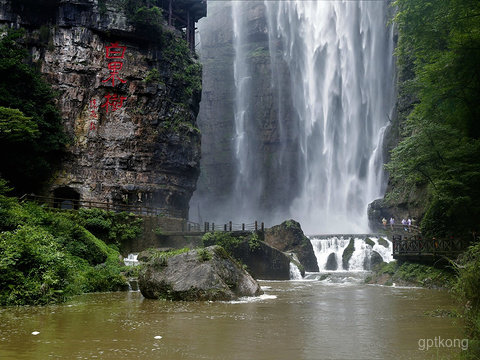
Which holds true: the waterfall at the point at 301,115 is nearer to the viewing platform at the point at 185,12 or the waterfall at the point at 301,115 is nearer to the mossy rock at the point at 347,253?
the mossy rock at the point at 347,253

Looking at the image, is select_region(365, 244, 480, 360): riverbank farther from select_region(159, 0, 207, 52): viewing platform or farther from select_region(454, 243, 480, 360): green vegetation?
select_region(159, 0, 207, 52): viewing platform

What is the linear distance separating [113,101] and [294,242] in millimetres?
18407

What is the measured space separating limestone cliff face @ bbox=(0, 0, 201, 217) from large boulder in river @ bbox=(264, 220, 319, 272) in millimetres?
8772

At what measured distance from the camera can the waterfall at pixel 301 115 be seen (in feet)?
162

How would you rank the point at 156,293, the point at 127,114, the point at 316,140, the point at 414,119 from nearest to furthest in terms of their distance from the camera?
the point at 156,293
the point at 414,119
the point at 127,114
the point at 316,140

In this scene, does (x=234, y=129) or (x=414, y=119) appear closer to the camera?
(x=414, y=119)

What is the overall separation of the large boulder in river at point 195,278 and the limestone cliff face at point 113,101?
A: 2120cm

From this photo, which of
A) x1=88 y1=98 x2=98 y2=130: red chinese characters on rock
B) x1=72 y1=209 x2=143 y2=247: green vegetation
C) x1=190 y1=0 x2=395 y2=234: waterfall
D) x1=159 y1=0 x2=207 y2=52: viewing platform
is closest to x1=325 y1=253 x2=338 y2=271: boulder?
x1=72 y1=209 x2=143 y2=247: green vegetation

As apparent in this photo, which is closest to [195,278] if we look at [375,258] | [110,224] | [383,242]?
[110,224]

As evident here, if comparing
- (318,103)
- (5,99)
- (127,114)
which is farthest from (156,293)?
(318,103)

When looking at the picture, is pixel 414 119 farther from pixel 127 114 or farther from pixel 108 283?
pixel 127 114

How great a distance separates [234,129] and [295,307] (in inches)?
2048

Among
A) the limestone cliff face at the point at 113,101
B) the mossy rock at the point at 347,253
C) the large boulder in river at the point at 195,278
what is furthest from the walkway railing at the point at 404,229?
the limestone cliff face at the point at 113,101

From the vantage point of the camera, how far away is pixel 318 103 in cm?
5494
